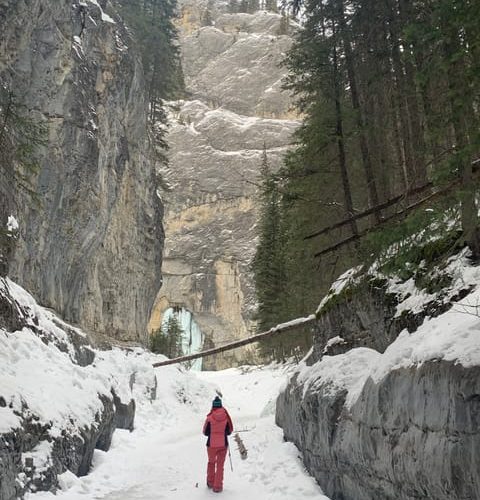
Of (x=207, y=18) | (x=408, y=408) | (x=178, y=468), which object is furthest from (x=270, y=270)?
(x=207, y=18)

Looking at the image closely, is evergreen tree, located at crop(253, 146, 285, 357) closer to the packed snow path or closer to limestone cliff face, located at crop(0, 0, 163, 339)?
limestone cliff face, located at crop(0, 0, 163, 339)

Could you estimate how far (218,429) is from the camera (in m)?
9.13

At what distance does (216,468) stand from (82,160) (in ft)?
56.3

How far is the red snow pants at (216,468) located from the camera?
336 inches

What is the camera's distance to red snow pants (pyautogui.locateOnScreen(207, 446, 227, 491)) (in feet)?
28.0

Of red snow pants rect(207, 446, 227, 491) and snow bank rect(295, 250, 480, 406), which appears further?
red snow pants rect(207, 446, 227, 491)

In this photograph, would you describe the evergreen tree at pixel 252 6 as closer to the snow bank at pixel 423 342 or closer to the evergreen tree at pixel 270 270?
the evergreen tree at pixel 270 270

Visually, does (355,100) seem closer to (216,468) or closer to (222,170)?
(216,468)

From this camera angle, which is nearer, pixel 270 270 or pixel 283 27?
pixel 270 270

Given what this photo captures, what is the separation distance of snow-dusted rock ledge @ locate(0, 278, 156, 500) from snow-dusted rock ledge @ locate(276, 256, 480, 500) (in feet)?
14.0

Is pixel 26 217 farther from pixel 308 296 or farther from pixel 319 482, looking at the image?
pixel 319 482

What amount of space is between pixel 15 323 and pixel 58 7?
15.6 meters

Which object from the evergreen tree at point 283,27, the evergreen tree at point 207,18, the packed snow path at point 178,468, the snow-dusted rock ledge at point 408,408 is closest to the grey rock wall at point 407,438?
the snow-dusted rock ledge at point 408,408

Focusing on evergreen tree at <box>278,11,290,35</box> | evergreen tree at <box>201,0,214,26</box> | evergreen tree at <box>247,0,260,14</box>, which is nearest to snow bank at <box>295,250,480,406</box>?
evergreen tree at <box>278,11,290,35</box>
